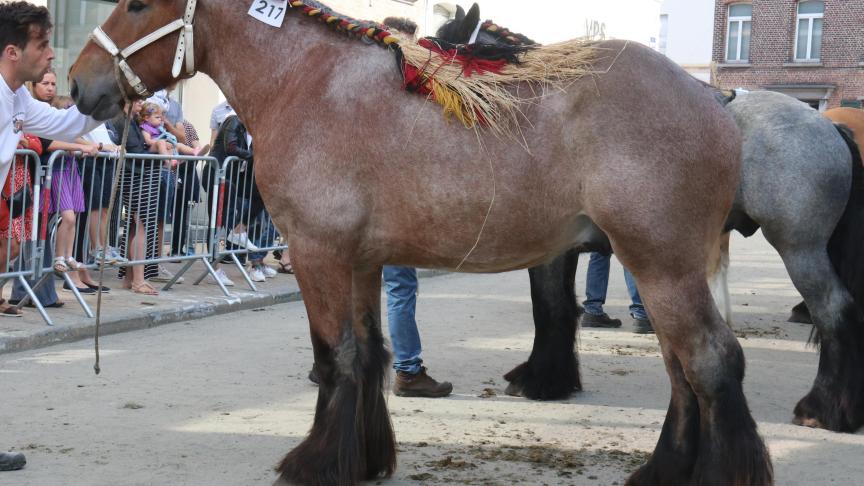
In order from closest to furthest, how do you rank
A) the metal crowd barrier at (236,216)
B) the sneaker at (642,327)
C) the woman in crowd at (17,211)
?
the woman in crowd at (17,211) < the sneaker at (642,327) < the metal crowd barrier at (236,216)

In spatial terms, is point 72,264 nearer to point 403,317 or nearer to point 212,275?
point 212,275

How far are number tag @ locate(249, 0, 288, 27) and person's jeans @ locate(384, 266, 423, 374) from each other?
2.28 m

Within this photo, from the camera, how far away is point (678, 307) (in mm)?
4293

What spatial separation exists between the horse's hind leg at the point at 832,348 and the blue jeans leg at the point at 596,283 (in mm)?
3415

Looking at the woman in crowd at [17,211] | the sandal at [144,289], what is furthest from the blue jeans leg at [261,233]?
the woman in crowd at [17,211]

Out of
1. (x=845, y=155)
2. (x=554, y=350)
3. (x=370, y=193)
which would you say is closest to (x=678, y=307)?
(x=370, y=193)

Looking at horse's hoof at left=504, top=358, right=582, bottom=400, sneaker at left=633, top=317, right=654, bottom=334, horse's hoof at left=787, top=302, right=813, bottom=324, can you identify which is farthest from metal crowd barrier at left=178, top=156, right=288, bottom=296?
horse's hoof at left=787, top=302, right=813, bottom=324

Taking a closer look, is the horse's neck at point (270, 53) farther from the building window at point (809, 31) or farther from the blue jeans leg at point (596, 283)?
the building window at point (809, 31)

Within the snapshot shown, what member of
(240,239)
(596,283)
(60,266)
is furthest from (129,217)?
(596,283)

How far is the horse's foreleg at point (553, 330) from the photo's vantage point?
6641 millimetres

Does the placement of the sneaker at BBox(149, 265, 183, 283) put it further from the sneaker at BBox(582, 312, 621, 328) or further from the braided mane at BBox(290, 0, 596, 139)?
the braided mane at BBox(290, 0, 596, 139)

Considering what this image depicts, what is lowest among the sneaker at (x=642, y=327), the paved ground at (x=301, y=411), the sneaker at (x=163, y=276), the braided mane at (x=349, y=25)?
the paved ground at (x=301, y=411)

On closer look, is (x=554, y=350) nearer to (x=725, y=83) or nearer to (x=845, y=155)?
(x=845, y=155)

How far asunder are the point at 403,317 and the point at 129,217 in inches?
157
